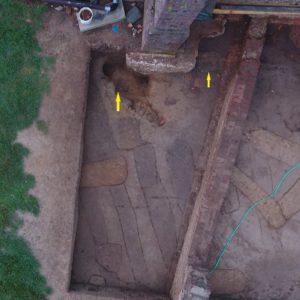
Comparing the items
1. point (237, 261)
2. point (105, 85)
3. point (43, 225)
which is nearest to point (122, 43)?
point (105, 85)

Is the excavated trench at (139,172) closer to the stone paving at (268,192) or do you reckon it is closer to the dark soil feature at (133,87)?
the dark soil feature at (133,87)

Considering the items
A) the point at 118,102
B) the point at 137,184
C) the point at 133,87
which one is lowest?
the point at 137,184

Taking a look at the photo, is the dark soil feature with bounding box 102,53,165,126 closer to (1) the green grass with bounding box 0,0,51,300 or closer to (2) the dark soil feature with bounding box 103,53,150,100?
(2) the dark soil feature with bounding box 103,53,150,100

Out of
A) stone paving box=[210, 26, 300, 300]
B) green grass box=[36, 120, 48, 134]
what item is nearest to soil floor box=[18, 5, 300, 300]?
stone paving box=[210, 26, 300, 300]

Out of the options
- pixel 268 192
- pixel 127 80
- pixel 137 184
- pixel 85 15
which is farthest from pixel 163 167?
pixel 85 15

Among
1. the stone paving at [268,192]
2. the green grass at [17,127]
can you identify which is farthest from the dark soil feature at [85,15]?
the stone paving at [268,192]

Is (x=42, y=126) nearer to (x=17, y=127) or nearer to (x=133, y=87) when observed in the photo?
(x=17, y=127)
